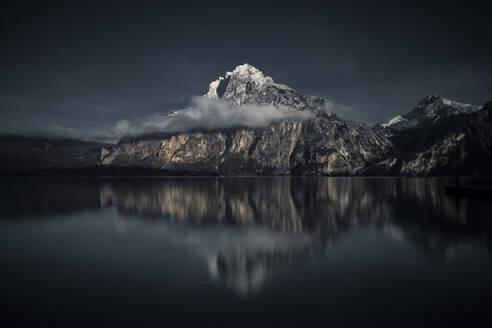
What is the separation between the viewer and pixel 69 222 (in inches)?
1828

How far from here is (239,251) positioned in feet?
91.0

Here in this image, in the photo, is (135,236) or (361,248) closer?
(361,248)

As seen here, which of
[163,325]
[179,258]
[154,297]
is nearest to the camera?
[163,325]

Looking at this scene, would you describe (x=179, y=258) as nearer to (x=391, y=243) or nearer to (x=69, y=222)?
(x=391, y=243)

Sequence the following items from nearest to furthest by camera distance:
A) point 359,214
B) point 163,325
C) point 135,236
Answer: point 163,325
point 135,236
point 359,214

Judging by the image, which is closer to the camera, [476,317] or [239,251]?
[476,317]

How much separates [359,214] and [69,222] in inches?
1868

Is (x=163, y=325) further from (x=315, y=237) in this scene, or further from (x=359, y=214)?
(x=359, y=214)

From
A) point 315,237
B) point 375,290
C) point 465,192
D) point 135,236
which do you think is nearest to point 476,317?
point 375,290

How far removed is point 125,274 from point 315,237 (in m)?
20.1

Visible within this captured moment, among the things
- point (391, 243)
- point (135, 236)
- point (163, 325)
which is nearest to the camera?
point (163, 325)

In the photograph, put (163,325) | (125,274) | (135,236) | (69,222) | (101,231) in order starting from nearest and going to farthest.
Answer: (163,325) → (125,274) → (135,236) → (101,231) → (69,222)

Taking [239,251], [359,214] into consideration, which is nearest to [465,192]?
[359,214]

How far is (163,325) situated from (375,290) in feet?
41.7
